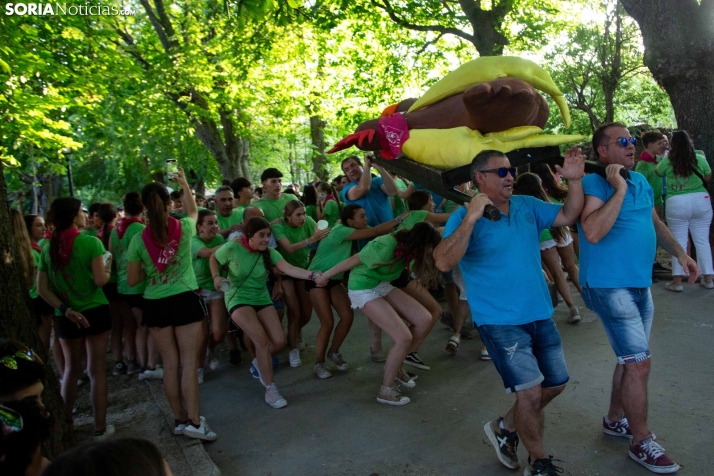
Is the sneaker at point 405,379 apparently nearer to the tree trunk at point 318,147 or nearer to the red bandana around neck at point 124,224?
the red bandana around neck at point 124,224

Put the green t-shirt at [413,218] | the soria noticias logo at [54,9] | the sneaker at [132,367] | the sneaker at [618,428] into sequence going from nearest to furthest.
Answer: the sneaker at [618,428] < the green t-shirt at [413,218] < the sneaker at [132,367] < the soria noticias logo at [54,9]

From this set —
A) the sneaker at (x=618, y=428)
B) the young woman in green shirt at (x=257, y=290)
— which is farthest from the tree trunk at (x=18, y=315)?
the sneaker at (x=618, y=428)

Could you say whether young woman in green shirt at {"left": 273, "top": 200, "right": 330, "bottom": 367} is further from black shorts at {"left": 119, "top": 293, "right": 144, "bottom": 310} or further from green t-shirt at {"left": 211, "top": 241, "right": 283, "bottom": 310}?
black shorts at {"left": 119, "top": 293, "right": 144, "bottom": 310}

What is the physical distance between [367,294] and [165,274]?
5.63 feet

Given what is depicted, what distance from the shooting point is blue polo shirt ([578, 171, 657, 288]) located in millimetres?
3598

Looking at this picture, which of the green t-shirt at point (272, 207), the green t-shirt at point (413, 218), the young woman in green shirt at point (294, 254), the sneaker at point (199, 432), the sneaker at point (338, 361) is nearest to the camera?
the sneaker at point (199, 432)

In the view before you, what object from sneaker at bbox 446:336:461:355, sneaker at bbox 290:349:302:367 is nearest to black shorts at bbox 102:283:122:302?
sneaker at bbox 290:349:302:367

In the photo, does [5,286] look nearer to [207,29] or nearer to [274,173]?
[274,173]

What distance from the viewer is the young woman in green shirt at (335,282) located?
590 cm

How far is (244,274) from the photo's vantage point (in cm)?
542

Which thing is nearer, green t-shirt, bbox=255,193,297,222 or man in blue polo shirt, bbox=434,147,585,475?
man in blue polo shirt, bbox=434,147,585,475

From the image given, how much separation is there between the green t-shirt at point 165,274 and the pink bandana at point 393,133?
178 cm

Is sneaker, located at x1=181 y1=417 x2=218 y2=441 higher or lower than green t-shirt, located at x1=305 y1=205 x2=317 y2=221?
lower

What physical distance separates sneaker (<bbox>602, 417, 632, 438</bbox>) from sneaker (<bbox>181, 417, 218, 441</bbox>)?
2.90 meters
